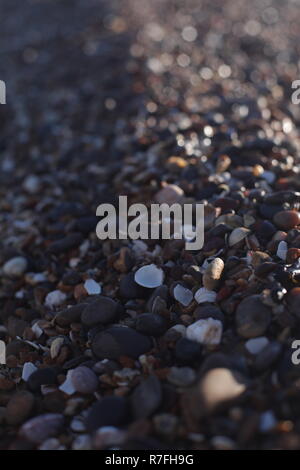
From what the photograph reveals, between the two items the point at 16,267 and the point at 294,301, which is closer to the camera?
the point at 294,301

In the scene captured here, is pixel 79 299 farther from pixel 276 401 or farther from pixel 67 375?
pixel 276 401

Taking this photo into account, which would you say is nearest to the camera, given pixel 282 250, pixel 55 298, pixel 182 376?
pixel 182 376

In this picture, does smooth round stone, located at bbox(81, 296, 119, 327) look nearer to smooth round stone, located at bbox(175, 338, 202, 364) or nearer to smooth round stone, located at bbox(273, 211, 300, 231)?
smooth round stone, located at bbox(175, 338, 202, 364)

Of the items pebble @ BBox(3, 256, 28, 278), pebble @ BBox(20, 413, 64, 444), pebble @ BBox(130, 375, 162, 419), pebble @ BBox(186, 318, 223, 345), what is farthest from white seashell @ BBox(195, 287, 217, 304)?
pebble @ BBox(3, 256, 28, 278)

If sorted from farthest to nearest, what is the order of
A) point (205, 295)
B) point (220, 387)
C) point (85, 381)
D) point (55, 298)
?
1. point (55, 298)
2. point (205, 295)
3. point (85, 381)
4. point (220, 387)

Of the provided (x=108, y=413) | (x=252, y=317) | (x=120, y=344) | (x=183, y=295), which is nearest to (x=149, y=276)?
(x=183, y=295)
